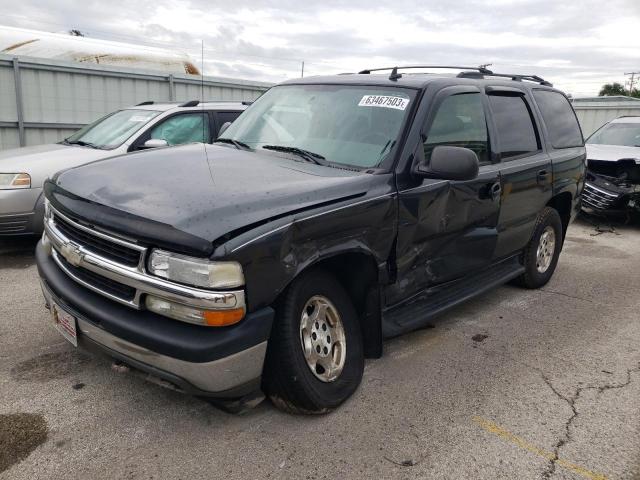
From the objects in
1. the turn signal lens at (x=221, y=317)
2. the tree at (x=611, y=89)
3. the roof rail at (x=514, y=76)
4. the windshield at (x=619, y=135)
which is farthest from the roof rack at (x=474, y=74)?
the tree at (x=611, y=89)

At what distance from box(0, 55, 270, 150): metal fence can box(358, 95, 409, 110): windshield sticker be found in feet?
22.7

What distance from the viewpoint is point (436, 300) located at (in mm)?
3877

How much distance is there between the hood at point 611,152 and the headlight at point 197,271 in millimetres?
8174

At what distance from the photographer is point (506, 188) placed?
4.32m

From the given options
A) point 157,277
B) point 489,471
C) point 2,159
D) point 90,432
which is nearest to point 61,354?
point 90,432

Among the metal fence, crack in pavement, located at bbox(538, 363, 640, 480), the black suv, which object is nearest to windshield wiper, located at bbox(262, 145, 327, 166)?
the black suv

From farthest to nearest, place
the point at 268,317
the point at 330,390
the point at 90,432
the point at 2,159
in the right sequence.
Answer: the point at 2,159
the point at 330,390
the point at 90,432
the point at 268,317

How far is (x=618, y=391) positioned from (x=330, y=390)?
1927 millimetres

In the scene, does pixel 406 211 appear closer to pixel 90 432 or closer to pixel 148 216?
pixel 148 216

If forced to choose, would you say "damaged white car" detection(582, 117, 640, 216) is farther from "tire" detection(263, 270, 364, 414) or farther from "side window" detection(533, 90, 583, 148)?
"tire" detection(263, 270, 364, 414)

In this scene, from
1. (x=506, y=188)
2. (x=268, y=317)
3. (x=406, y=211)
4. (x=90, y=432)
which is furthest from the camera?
(x=506, y=188)

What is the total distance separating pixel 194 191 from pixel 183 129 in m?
4.43

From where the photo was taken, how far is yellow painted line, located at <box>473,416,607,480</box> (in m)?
2.67

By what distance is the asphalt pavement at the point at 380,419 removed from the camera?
103 inches
